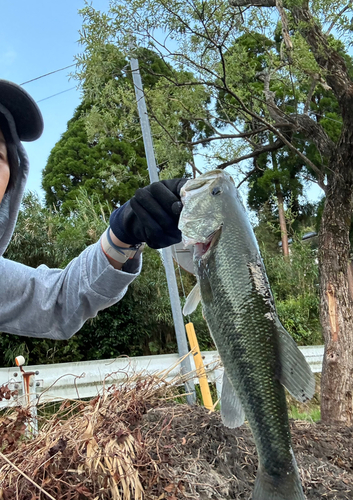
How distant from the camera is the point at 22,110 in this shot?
1827mm

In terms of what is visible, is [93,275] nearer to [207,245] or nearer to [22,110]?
[207,245]

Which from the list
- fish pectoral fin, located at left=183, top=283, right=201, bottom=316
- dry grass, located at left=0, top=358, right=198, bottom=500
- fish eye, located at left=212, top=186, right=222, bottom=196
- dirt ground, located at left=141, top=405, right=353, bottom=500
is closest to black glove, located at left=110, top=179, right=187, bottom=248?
fish eye, located at left=212, top=186, right=222, bottom=196

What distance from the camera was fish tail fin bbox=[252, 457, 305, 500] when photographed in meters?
1.08

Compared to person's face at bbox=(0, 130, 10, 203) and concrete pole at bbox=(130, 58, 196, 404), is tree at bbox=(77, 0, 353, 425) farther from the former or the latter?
person's face at bbox=(0, 130, 10, 203)

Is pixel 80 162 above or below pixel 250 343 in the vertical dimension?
above

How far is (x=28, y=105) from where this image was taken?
71.2 inches

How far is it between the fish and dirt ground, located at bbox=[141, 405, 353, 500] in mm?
617

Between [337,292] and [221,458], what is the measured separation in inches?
89.0

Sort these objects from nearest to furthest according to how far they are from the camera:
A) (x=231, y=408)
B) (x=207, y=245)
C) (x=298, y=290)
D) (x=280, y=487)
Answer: (x=280, y=487), (x=231, y=408), (x=207, y=245), (x=298, y=290)

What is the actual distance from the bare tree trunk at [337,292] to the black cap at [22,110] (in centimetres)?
297

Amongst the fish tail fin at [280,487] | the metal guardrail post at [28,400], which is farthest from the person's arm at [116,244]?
the fish tail fin at [280,487]

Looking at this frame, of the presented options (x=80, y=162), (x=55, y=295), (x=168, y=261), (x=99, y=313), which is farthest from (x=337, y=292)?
(x=80, y=162)

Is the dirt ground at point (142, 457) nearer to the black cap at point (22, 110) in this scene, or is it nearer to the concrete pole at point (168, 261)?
the black cap at point (22, 110)

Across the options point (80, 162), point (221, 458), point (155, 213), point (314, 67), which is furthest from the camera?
point (80, 162)
